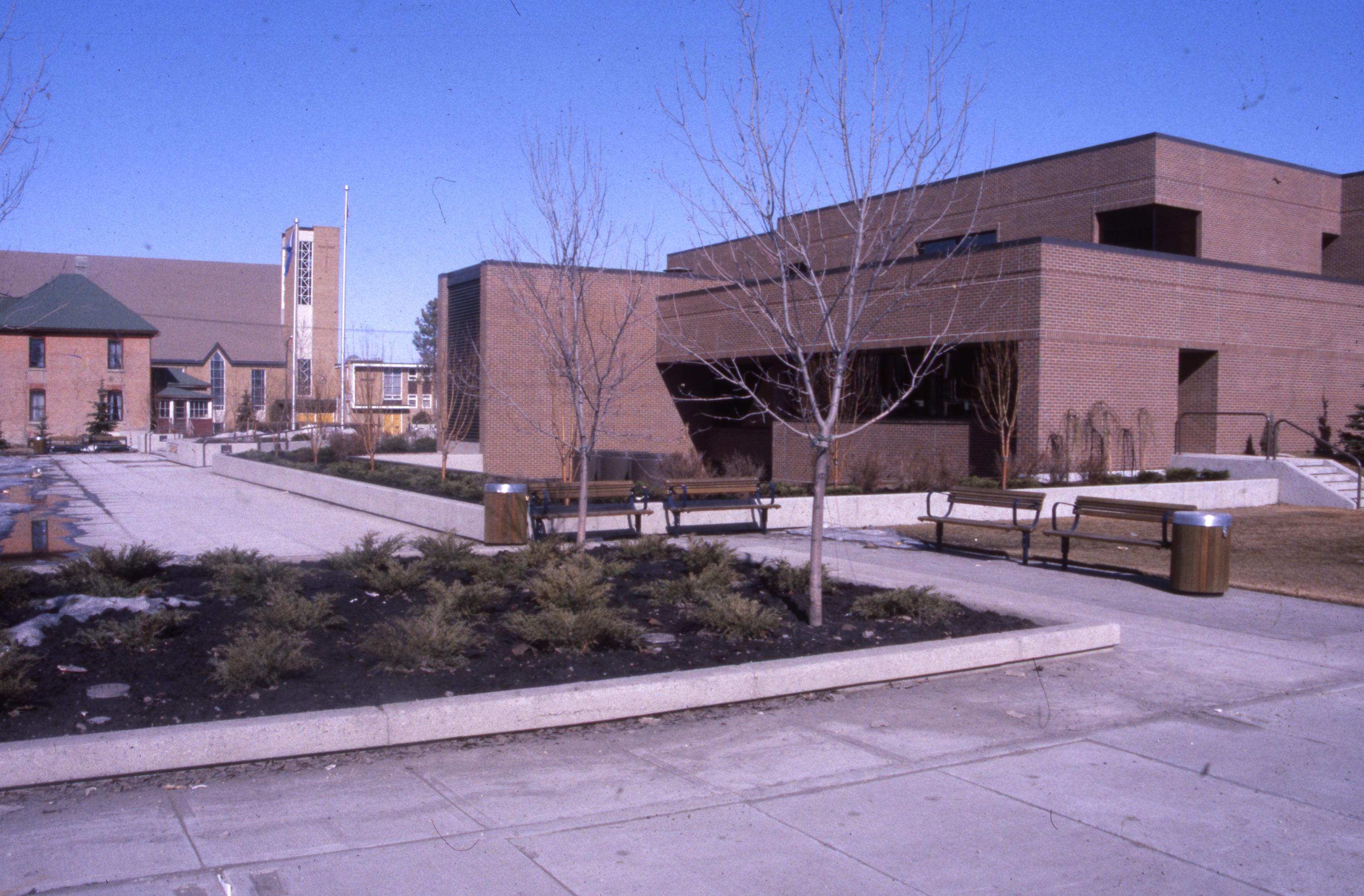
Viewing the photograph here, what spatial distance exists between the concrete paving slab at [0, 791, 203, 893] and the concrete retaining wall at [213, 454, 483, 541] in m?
9.30

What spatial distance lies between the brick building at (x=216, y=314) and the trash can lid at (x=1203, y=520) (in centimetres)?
5431

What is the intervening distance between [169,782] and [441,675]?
1871 mm

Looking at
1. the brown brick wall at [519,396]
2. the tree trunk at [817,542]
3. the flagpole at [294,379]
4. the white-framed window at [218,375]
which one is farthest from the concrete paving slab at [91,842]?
the white-framed window at [218,375]

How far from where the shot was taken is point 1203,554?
1106 centimetres

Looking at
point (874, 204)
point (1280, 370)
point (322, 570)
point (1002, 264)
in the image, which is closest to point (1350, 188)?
point (1280, 370)

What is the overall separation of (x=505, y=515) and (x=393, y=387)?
63.2 m

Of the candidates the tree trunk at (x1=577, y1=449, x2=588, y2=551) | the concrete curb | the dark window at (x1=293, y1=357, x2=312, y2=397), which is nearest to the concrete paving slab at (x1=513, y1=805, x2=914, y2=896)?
the concrete curb

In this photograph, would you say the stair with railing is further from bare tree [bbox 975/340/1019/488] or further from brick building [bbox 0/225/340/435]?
brick building [bbox 0/225/340/435]

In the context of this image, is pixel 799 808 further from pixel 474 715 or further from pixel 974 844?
pixel 474 715

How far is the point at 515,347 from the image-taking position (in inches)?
1185

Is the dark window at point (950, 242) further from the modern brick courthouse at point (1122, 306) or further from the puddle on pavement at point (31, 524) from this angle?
the puddle on pavement at point (31, 524)

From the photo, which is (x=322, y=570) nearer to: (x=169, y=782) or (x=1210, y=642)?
(x=169, y=782)

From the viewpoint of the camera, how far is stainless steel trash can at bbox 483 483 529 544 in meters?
13.9

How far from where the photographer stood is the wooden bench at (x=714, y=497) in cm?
1555
